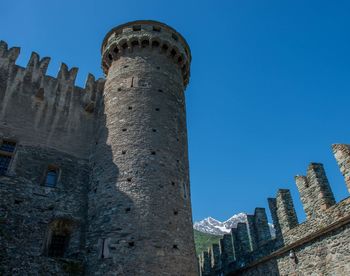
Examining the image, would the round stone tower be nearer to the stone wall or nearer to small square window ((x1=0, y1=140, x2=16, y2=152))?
the stone wall

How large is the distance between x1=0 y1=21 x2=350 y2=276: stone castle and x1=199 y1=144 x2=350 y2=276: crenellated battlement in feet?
0.15

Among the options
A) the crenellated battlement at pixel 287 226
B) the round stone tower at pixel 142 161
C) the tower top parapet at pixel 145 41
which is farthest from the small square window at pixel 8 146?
the crenellated battlement at pixel 287 226

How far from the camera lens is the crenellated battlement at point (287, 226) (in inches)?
409

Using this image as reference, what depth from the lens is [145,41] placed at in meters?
18.6

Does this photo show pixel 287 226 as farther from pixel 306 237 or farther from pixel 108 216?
pixel 108 216

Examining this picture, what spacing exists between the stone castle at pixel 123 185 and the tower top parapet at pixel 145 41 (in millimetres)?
66

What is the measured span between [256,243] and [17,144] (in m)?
11.3

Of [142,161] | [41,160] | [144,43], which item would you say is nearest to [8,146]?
[41,160]

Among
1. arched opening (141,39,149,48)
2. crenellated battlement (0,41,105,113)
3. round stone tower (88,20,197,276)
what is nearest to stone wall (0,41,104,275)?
crenellated battlement (0,41,105,113)

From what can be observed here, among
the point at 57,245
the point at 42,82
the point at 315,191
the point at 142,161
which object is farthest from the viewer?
the point at 42,82

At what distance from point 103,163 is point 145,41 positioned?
7593mm

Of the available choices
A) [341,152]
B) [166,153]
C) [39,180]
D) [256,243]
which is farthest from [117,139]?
[341,152]

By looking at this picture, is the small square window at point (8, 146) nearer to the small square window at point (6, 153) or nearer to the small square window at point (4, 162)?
the small square window at point (6, 153)

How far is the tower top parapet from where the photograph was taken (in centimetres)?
1855
